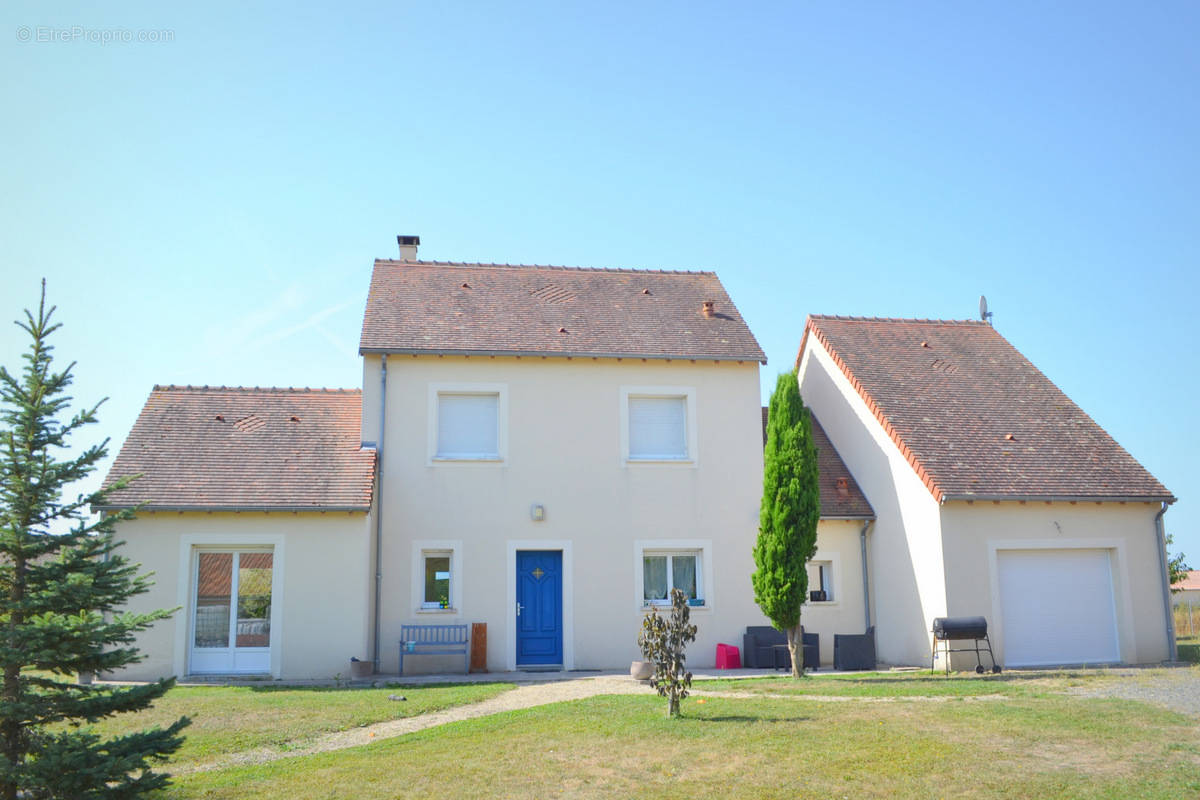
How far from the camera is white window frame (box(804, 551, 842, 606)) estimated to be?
19.6m

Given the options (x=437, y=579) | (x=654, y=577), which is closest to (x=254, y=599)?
(x=437, y=579)

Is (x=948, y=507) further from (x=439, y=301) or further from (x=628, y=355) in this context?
(x=439, y=301)

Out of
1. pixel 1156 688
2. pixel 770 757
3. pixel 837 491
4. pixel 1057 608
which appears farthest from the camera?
pixel 837 491

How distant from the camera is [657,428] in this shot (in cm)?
1991

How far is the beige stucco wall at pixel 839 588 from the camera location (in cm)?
1950

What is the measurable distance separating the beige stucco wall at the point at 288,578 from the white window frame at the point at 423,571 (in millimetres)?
1101

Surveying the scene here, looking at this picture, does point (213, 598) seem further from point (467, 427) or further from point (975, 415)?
point (975, 415)

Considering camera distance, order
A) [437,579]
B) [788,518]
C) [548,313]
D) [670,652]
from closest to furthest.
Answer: [670,652], [788,518], [437,579], [548,313]

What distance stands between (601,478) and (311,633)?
19.6 ft

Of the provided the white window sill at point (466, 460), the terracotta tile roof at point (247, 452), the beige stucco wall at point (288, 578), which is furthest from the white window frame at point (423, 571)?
the terracotta tile roof at point (247, 452)

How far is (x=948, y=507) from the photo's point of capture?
58.3ft

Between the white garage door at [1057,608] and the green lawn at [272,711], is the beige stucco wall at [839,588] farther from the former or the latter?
the green lawn at [272,711]

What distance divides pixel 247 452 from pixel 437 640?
16.4ft

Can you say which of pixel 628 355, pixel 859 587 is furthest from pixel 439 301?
pixel 859 587
